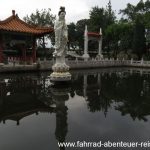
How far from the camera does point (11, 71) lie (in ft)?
74.9

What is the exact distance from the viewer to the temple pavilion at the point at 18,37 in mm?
23547

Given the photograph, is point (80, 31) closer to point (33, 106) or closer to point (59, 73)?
point (59, 73)

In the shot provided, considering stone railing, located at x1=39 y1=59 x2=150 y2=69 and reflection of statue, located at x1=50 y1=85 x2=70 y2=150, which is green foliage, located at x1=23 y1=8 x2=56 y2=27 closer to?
stone railing, located at x1=39 y1=59 x2=150 y2=69

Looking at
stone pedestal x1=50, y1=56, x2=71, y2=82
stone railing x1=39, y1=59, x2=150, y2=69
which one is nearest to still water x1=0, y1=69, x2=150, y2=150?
stone pedestal x1=50, y1=56, x2=71, y2=82

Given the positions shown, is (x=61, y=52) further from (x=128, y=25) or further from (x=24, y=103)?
(x=128, y=25)

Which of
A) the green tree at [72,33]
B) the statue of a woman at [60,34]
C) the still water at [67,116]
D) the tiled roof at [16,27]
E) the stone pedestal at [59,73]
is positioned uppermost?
the green tree at [72,33]

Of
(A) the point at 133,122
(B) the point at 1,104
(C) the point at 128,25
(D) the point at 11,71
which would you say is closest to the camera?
(A) the point at 133,122

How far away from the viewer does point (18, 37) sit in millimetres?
24828

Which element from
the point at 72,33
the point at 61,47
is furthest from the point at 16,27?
the point at 72,33

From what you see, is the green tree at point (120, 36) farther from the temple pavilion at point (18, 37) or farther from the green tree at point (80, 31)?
the temple pavilion at point (18, 37)

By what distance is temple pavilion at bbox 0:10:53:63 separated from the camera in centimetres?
2355

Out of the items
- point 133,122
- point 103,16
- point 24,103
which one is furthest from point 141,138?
point 103,16

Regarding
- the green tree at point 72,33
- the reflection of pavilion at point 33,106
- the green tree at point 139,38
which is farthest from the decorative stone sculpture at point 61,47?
the green tree at point 72,33

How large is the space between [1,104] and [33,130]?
3173 millimetres
